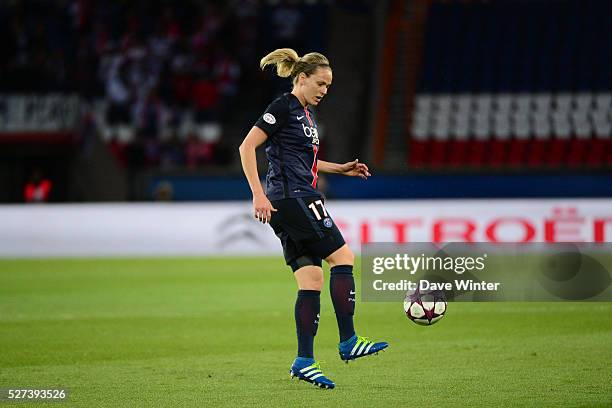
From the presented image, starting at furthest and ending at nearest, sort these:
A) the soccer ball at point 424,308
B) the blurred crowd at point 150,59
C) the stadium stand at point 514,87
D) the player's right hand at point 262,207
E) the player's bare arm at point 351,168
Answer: the blurred crowd at point 150,59
the stadium stand at point 514,87
the soccer ball at point 424,308
the player's bare arm at point 351,168
the player's right hand at point 262,207

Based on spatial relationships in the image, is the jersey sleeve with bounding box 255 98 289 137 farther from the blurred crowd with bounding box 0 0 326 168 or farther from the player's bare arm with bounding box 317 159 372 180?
the blurred crowd with bounding box 0 0 326 168

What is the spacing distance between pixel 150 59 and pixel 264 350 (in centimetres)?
1765

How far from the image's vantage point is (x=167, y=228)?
18844mm

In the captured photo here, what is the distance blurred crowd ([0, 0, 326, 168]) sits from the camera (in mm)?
23969

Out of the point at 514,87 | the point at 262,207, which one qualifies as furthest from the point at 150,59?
the point at 262,207

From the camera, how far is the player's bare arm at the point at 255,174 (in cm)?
627

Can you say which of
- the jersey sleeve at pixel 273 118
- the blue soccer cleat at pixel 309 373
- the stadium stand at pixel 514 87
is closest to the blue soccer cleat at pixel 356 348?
the blue soccer cleat at pixel 309 373

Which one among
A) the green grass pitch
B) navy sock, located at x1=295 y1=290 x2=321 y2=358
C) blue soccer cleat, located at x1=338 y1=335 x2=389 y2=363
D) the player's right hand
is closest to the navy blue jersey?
the player's right hand

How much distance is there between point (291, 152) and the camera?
6.61 meters

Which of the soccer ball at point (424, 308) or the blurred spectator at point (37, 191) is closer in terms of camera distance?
the soccer ball at point (424, 308)

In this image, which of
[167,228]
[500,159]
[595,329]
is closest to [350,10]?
[500,159]

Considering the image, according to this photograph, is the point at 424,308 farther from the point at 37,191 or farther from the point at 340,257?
→ the point at 37,191

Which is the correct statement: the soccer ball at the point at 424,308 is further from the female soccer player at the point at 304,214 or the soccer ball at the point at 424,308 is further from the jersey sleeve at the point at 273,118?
the jersey sleeve at the point at 273,118

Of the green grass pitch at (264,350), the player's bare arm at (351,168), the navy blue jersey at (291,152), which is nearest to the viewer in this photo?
the green grass pitch at (264,350)
